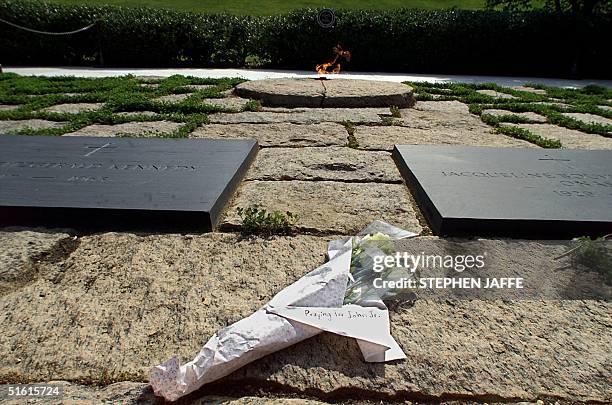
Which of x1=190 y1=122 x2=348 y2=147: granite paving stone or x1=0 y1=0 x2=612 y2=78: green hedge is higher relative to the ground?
x1=0 y1=0 x2=612 y2=78: green hedge

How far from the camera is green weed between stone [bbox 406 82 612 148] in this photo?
11.2ft

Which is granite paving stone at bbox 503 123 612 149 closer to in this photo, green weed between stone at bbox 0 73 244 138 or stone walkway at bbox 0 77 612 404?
stone walkway at bbox 0 77 612 404

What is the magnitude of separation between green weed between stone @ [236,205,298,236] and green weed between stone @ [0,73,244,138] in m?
1.51

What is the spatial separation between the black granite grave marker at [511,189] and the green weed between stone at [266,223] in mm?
584

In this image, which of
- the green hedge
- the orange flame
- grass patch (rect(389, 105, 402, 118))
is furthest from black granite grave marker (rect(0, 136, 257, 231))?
the green hedge

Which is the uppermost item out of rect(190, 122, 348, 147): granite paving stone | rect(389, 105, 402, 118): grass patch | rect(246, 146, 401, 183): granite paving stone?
rect(389, 105, 402, 118): grass patch

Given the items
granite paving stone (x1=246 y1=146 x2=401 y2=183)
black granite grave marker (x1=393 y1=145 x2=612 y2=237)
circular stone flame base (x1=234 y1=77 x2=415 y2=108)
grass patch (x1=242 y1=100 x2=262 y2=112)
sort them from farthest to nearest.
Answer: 1. circular stone flame base (x1=234 y1=77 x2=415 y2=108)
2. grass patch (x1=242 y1=100 x2=262 y2=112)
3. granite paving stone (x1=246 y1=146 x2=401 y2=183)
4. black granite grave marker (x1=393 y1=145 x2=612 y2=237)

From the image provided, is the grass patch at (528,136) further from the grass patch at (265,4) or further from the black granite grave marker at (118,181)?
the grass patch at (265,4)

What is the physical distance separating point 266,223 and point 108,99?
3516mm

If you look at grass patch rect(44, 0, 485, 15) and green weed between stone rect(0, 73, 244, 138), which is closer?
green weed between stone rect(0, 73, 244, 138)

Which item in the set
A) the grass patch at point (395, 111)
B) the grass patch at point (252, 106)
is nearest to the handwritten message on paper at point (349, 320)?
the grass patch at point (395, 111)

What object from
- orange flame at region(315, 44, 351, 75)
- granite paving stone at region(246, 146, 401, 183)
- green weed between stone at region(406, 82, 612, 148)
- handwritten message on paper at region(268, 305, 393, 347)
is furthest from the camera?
orange flame at region(315, 44, 351, 75)

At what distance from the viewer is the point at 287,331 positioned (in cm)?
107

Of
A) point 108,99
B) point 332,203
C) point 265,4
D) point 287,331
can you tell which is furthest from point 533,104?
point 265,4
